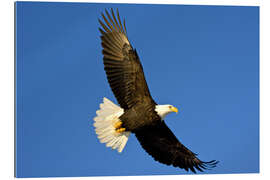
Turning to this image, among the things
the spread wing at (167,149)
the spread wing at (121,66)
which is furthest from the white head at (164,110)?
the spread wing at (167,149)

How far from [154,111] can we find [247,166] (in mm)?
1274

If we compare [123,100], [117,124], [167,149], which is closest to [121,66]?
[123,100]

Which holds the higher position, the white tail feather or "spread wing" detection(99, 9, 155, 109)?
"spread wing" detection(99, 9, 155, 109)

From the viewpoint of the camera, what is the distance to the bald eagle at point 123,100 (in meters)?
5.18

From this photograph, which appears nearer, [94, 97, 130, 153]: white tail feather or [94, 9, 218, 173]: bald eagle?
[94, 9, 218, 173]: bald eagle

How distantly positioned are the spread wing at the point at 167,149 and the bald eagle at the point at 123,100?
4cm

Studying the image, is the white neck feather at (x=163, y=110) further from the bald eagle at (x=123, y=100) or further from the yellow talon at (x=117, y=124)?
the yellow talon at (x=117, y=124)

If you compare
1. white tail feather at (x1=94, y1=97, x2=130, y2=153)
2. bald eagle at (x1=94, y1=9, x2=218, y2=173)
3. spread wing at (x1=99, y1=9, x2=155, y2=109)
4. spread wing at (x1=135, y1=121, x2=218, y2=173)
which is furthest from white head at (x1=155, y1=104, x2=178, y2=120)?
Result: white tail feather at (x1=94, y1=97, x2=130, y2=153)

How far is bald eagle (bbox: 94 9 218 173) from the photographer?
5180 millimetres

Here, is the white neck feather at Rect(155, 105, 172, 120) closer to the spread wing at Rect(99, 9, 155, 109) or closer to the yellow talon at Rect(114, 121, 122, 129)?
the spread wing at Rect(99, 9, 155, 109)

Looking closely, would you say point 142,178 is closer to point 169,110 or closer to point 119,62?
point 169,110

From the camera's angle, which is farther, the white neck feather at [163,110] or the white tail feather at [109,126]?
the white tail feather at [109,126]

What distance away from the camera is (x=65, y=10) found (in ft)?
16.1
